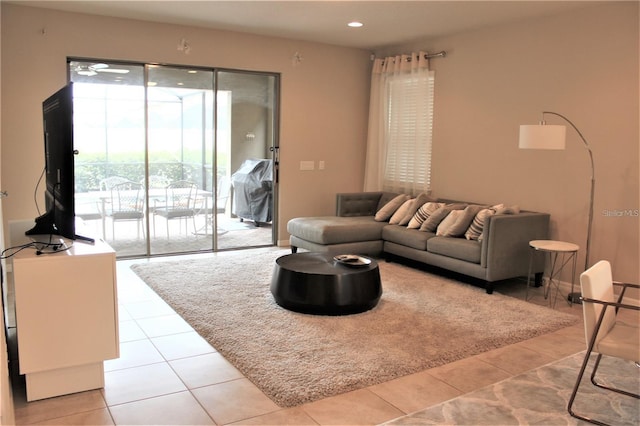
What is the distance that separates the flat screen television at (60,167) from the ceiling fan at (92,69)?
2.76 metres

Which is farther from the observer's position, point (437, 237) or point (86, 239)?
point (437, 237)

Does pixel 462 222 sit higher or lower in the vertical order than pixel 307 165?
lower

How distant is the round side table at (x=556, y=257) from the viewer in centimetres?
471

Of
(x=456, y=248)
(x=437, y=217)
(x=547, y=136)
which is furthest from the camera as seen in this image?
(x=437, y=217)

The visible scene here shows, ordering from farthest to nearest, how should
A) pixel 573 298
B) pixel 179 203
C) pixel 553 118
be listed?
pixel 179 203 < pixel 553 118 < pixel 573 298

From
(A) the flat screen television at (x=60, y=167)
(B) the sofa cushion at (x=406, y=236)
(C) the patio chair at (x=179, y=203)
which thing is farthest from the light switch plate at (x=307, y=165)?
(A) the flat screen television at (x=60, y=167)

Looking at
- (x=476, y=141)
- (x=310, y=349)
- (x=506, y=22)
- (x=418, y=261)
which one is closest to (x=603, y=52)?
(x=506, y=22)

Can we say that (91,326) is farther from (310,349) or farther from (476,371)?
(476,371)

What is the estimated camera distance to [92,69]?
19.4 ft

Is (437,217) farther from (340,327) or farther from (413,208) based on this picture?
(340,327)

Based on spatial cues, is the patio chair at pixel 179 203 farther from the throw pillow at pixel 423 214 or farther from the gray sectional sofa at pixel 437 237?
the throw pillow at pixel 423 214

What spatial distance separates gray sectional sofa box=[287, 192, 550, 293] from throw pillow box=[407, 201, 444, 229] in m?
0.02

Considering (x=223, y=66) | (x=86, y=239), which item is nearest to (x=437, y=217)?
(x=223, y=66)

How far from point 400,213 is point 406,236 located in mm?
514
